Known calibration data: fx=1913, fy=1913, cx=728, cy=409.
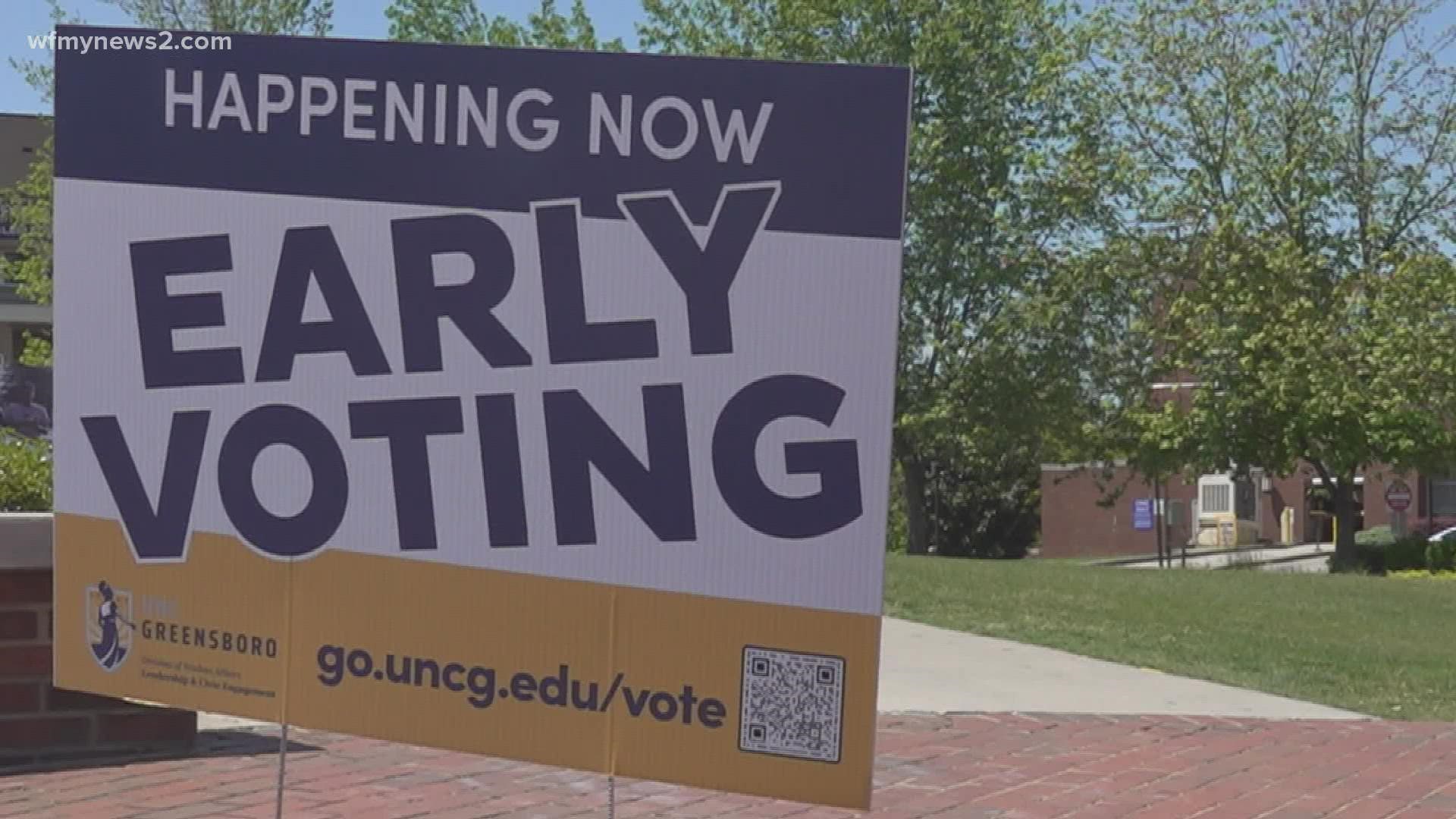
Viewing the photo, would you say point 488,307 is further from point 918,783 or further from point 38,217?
point 38,217

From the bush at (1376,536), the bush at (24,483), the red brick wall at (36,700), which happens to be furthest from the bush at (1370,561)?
the red brick wall at (36,700)

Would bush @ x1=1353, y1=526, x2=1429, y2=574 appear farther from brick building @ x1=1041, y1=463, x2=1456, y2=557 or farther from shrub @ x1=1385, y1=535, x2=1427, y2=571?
brick building @ x1=1041, y1=463, x2=1456, y2=557

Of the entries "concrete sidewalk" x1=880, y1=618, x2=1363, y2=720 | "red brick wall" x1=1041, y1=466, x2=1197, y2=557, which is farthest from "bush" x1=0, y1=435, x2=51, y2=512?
"red brick wall" x1=1041, y1=466, x2=1197, y2=557

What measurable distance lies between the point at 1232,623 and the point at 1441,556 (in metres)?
19.0

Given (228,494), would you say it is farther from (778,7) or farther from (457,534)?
(778,7)

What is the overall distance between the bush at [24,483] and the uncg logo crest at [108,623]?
2.56 m

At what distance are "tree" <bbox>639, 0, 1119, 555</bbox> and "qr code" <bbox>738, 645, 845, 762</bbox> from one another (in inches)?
1376

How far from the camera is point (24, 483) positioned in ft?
24.1

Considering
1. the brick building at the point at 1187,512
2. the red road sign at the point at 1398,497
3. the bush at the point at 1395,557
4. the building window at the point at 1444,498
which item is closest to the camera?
Answer: the bush at the point at 1395,557

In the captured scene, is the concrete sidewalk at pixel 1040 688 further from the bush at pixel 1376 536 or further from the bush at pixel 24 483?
the bush at pixel 1376 536

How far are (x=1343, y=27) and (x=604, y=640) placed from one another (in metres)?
34.6

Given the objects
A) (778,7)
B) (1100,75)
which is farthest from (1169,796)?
(778,7)

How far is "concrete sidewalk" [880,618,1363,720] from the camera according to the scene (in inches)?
362

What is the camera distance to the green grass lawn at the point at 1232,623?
1066 centimetres
